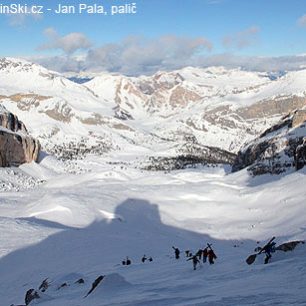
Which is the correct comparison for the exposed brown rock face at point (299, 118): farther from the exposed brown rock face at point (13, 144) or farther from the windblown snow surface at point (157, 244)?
the exposed brown rock face at point (13, 144)

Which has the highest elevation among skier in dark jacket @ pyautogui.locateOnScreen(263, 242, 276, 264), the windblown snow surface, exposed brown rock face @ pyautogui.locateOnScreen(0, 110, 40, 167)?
exposed brown rock face @ pyautogui.locateOnScreen(0, 110, 40, 167)

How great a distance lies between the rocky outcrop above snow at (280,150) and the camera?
386ft

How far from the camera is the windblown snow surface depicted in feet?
57.8

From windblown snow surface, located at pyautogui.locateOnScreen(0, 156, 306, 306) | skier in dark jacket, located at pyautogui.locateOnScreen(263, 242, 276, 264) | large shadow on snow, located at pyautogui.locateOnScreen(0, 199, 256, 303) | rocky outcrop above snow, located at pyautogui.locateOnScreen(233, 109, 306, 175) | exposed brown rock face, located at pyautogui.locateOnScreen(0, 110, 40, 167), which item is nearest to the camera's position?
windblown snow surface, located at pyautogui.locateOnScreen(0, 156, 306, 306)

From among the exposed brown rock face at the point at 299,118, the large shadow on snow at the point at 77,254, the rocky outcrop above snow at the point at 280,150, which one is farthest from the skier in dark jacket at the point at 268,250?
the exposed brown rock face at the point at 299,118

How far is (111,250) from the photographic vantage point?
39938mm

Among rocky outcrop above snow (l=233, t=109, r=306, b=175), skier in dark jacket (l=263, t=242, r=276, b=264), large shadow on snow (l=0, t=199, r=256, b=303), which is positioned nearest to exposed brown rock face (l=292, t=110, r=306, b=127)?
rocky outcrop above snow (l=233, t=109, r=306, b=175)

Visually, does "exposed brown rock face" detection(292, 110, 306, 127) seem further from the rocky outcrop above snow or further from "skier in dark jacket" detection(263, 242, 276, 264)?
"skier in dark jacket" detection(263, 242, 276, 264)

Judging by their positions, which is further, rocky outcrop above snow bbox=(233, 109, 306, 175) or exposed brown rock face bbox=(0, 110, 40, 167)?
exposed brown rock face bbox=(0, 110, 40, 167)

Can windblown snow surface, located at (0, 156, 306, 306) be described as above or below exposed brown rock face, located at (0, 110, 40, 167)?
below

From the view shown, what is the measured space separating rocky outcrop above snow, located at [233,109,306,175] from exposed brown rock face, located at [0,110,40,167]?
7796 centimetres

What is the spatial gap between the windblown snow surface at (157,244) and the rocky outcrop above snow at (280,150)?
9.74 m

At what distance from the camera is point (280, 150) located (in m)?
140

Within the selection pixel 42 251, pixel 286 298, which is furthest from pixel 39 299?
pixel 42 251
